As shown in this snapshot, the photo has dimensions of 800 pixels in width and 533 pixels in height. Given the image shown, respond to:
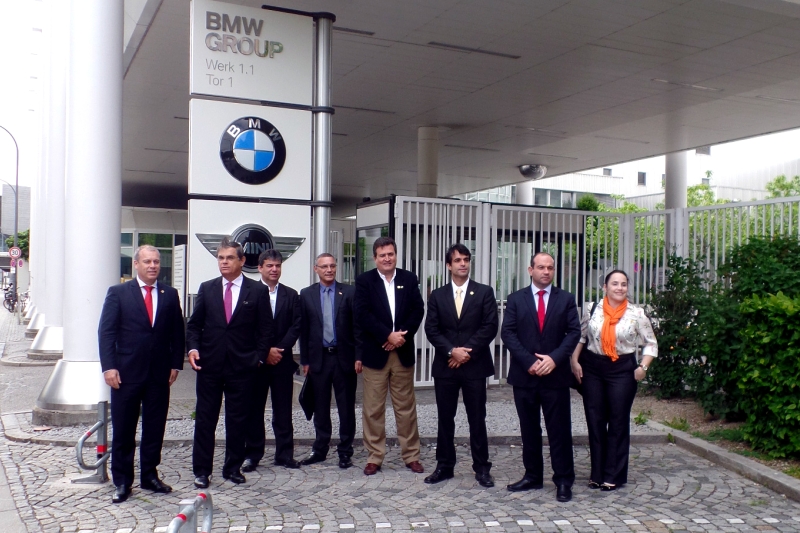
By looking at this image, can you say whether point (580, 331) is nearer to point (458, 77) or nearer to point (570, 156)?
point (458, 77)

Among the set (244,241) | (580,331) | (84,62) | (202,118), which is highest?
(84,62)

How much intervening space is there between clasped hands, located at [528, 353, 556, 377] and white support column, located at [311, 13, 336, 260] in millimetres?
3822

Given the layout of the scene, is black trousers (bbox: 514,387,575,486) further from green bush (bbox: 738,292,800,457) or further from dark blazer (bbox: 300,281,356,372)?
green bush (bbox: 738,292,800,457)

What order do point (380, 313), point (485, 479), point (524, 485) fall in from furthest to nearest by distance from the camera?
1. point (380, 313)
2. point (485, 479)
3. point (524, 485)

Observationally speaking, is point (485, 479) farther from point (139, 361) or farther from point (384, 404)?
point (139, 361)

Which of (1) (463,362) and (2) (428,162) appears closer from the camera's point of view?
(1) (463,362)

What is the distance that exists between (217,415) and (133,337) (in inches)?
38.4

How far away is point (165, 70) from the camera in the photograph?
14.1 m

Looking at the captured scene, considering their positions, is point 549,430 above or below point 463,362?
below

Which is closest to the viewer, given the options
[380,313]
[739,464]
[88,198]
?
[380,313]

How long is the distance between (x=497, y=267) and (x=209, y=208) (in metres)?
4.88

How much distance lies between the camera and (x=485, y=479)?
6484 millimetres

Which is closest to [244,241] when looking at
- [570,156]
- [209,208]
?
[209,208]

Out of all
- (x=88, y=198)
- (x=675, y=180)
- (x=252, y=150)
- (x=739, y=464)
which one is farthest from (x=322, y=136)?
(x=675, y=180)
